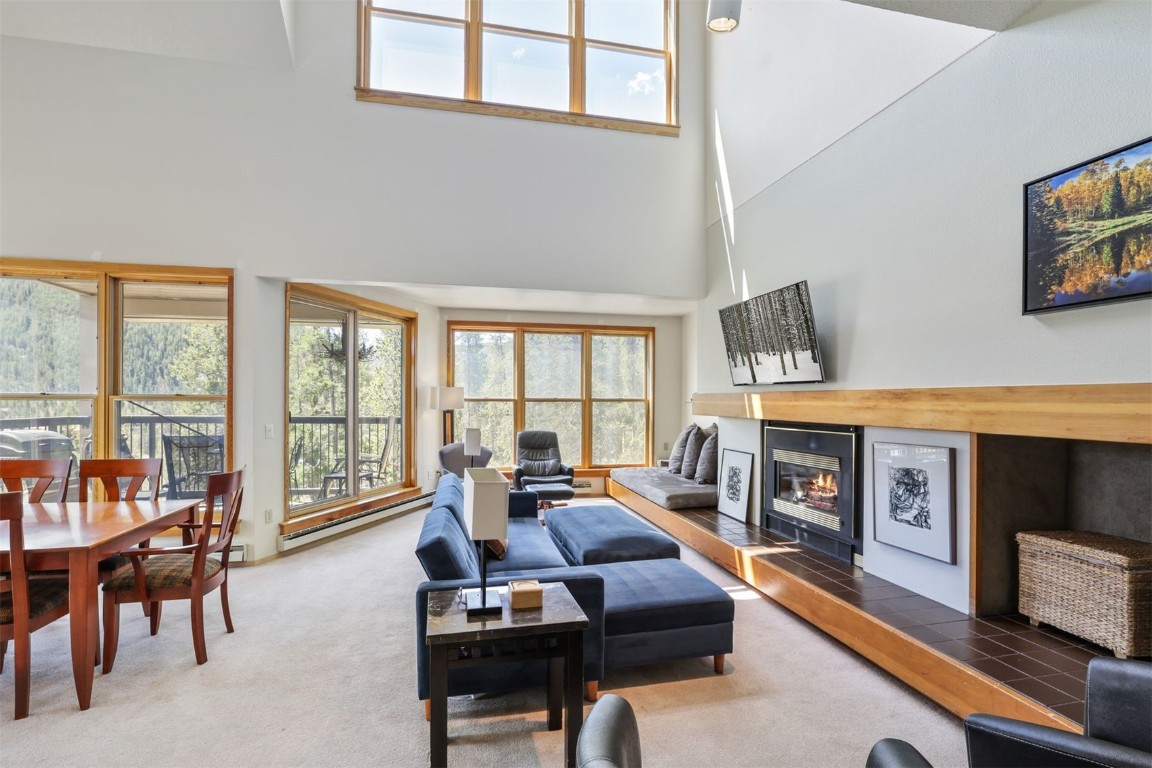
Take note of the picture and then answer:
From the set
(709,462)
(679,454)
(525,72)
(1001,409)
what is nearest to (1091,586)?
(1001,409)

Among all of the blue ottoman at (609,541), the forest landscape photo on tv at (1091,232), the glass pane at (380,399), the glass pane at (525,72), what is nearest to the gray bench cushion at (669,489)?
the blue ottoman at (609,541)

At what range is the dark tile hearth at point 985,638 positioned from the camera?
7.04 feet

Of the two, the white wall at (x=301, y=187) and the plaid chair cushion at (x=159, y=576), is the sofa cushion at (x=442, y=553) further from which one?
the white wall at (x=301, y=187)

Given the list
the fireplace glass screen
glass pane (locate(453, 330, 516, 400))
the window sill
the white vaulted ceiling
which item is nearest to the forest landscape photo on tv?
the fireplace glass screen

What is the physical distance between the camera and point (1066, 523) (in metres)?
2.86

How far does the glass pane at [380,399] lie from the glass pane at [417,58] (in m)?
2.35

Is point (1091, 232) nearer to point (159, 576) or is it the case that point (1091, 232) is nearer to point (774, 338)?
point (774, 338)

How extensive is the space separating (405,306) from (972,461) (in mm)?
5541

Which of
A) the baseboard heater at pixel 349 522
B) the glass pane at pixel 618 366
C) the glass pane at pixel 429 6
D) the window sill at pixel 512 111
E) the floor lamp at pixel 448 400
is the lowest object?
the baseboard heater at pixel 349 522

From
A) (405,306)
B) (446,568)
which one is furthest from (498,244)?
(446,568)

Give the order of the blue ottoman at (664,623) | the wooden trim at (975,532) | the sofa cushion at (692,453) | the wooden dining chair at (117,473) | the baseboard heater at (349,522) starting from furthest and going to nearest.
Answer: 1. the sofa cushion at (692,453)
2. the baseboard heater at (349,522)
3. the wooden dining chair at (117,473)
4. the wooden trim at (975,532)
5. the blue ottoman at (664,623)

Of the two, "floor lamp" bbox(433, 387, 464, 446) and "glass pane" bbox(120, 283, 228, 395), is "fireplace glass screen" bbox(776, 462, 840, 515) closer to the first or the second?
"floor lamp" bbox(433, 387, 464, 446)

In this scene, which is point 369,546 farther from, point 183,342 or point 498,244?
point 498,244

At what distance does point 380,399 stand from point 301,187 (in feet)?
7.88
